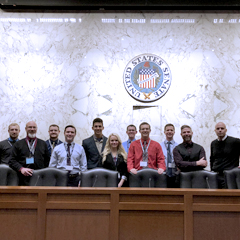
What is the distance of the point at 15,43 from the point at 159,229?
17.0ft

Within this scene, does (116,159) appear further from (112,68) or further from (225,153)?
(112,68)

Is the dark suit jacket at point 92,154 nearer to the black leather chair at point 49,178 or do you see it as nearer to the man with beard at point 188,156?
the black leather chair at point 49,178

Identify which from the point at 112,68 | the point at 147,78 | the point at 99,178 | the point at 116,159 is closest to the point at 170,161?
the point at 116,159

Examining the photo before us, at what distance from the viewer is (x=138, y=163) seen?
152 inches

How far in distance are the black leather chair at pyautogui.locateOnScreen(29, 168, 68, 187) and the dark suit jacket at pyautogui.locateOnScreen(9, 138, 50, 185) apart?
0.37 metres

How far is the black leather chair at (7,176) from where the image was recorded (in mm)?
3492

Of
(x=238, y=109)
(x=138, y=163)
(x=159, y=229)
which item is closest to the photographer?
(x=159, y=229)

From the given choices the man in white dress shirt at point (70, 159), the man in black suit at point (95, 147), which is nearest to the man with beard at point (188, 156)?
the man in black suit at point (95, 147)

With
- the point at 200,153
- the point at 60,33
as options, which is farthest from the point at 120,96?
the point at 200,153

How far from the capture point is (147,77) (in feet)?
19.1

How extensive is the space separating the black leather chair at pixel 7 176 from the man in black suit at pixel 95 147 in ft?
3.64

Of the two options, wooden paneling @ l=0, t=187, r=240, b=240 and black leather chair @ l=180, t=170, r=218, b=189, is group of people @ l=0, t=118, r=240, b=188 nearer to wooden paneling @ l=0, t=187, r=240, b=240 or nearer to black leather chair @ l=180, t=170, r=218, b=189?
black leather chair @ l=180, t=170, r=218, b=189

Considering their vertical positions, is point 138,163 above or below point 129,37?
below

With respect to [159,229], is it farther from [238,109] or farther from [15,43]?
[15,43]
